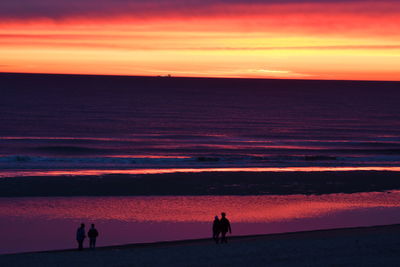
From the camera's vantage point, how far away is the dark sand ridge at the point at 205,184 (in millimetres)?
30547

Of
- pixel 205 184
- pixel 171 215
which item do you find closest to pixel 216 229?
pixel 171 215

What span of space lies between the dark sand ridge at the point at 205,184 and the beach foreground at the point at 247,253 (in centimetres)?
1010

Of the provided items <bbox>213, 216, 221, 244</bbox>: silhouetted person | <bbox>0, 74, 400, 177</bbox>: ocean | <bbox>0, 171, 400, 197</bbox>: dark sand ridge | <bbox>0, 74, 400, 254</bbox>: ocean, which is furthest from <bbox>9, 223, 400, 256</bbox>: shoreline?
<bbox>0, 74, 400, 177</bbox>: ocean

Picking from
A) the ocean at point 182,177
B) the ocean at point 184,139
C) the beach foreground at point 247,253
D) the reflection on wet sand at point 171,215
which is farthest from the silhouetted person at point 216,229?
the ocean at point 184,139

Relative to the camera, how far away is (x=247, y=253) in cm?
1838

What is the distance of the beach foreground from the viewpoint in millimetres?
17266

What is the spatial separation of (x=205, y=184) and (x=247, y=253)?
15.0 m

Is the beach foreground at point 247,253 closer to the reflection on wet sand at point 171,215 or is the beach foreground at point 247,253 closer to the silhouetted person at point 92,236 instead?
the silhouetted person at point 92,236

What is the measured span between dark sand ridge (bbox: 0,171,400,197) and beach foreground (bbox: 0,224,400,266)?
33.1 ft

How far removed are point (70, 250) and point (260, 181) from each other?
646 inches

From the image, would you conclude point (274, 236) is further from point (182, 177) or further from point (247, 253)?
point (182, 177)

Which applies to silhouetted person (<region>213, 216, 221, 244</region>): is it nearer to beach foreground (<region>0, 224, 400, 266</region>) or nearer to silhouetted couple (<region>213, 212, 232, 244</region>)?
silhouetted couple (<region>213, 212, 232, 244</region>)

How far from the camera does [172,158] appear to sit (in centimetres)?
4516

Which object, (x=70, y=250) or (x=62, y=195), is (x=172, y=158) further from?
(x=70, y=250)
